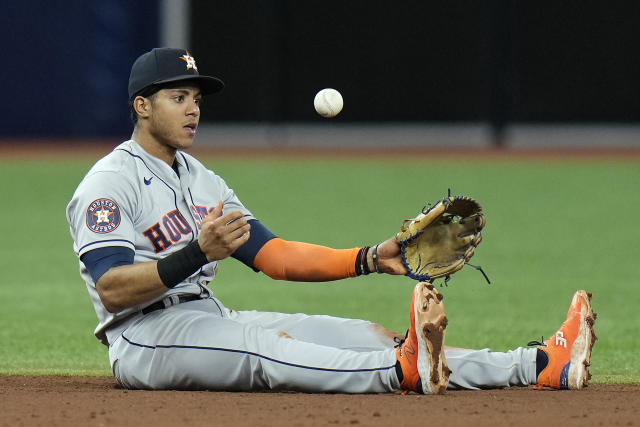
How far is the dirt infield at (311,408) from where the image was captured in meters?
4.14

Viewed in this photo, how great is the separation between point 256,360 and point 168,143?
1.04 meters

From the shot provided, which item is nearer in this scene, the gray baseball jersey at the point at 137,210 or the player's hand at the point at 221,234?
the player's hand at the point at 221,234

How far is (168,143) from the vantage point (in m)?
5.06

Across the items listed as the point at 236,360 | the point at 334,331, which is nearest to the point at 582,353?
the point at 334,331

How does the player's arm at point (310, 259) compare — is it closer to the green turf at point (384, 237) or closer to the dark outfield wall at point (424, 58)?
the green turf at point (384, 237)

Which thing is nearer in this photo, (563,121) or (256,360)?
(256,360)

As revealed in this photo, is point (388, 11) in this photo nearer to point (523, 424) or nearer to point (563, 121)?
point (563, 121)

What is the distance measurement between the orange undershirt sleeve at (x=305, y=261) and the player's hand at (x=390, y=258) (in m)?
0.11

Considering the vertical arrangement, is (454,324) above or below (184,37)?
Result: below

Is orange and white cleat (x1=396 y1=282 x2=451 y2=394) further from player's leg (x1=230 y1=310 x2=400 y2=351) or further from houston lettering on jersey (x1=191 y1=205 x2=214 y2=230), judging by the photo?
houston lettering on jersey (x1=191 y1=205 x2=214 y2=230)

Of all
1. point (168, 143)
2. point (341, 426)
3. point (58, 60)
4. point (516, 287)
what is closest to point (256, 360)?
point (341, 426)

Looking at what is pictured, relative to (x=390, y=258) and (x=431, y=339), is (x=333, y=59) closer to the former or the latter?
(x=390, y=258)

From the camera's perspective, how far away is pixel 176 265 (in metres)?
4.50

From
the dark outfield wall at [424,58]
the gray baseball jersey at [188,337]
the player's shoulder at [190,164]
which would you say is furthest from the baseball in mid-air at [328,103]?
the dark outfield wall at [424,58]
